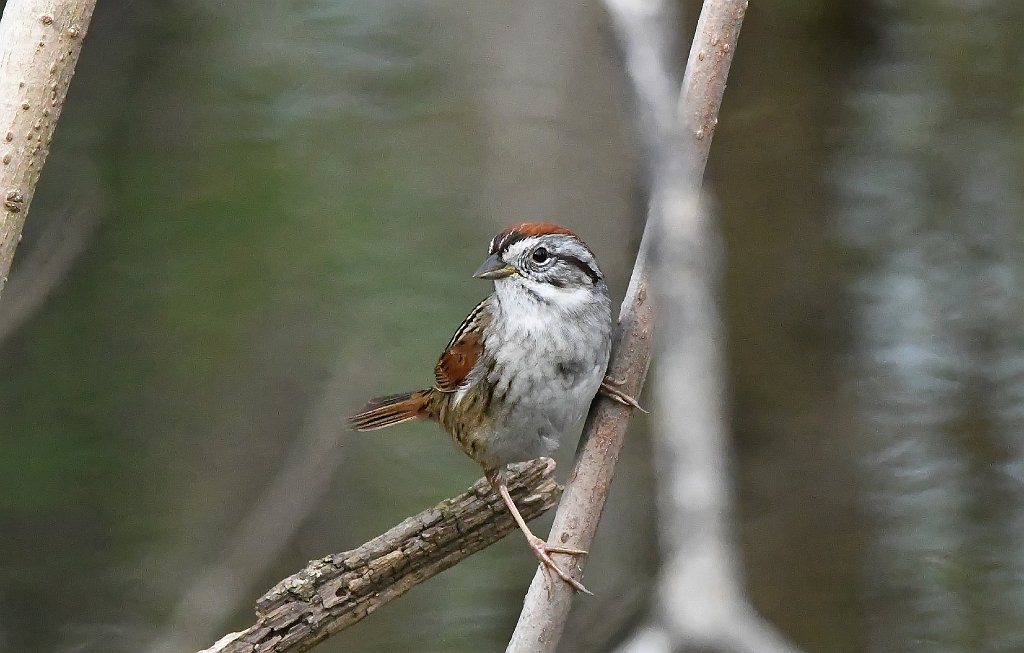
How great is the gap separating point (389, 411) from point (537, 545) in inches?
40.3

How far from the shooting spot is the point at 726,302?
11.3 feet

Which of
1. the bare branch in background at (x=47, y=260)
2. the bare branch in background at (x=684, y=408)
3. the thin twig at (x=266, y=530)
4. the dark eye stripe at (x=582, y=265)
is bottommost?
the thin twig at (x=266, y=530)

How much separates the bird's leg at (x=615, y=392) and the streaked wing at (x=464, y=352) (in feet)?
1.56

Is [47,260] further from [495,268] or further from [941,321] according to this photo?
[941,321]

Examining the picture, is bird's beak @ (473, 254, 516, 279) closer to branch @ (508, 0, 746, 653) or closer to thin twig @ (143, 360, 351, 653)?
branch @ (508, 0, 746, 653)

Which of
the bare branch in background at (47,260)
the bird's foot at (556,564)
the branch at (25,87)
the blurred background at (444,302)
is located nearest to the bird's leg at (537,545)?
the bird's foot at (556,564)

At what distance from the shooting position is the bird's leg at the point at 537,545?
1.99 metres

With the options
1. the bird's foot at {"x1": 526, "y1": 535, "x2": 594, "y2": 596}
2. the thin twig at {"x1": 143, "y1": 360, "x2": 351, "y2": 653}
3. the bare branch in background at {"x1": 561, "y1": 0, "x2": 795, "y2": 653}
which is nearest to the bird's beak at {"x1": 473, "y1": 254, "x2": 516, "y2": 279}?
the bird's foot at {"x1": 526, "y1": 535, "x2": 594, "y2": 596}

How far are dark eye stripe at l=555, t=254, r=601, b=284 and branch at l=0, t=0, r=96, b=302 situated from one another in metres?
1.19

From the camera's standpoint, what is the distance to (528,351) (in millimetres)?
2631

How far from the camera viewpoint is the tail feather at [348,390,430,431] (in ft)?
10.4

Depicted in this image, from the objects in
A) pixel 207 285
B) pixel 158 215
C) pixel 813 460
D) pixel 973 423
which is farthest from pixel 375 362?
pixel 973 423

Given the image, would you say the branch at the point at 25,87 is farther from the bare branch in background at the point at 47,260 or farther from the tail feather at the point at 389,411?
the bare branch in background at the point at 47,260

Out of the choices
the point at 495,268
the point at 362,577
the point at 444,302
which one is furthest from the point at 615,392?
the point at 444,302
